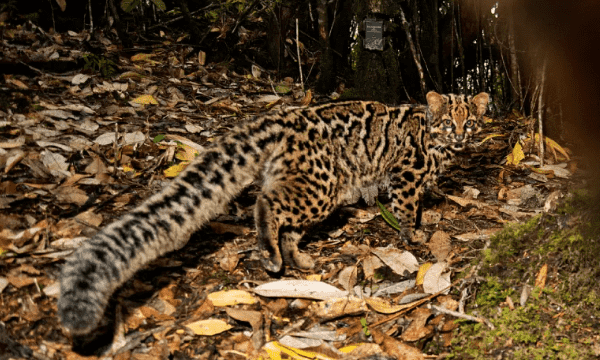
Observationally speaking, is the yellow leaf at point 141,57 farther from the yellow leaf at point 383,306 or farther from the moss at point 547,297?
the moss at point 547,297

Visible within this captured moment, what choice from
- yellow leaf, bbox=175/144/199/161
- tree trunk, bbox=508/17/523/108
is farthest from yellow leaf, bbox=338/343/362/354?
tree trunk, bbox=508/17/523/108

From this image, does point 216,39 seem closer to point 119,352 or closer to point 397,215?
point 397,215

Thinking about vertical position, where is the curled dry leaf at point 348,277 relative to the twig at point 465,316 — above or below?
below

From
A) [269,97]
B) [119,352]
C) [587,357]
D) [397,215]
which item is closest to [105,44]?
[269,97]

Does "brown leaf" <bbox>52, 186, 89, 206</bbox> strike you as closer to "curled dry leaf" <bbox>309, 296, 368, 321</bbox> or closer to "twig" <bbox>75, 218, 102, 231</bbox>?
"twig" <bbox>75, 218, 102, 231</bbox>

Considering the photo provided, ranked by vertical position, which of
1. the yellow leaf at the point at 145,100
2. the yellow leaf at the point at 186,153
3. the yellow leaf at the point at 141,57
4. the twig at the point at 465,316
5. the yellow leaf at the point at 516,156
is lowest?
the twig at the point at 465,316

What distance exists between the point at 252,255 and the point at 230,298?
2.47 ft

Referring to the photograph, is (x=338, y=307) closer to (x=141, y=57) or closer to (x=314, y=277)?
(x=314, y=277)

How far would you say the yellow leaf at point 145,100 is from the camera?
23.7 ft

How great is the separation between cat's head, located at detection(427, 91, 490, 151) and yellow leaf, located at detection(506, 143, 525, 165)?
4.79ft

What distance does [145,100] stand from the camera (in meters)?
7.29

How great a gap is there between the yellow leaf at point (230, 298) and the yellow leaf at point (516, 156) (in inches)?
163

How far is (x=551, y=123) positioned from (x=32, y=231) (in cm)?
698

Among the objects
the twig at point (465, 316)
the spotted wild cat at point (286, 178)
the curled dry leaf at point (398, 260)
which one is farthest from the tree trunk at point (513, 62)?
the twig at point (465, 316)
